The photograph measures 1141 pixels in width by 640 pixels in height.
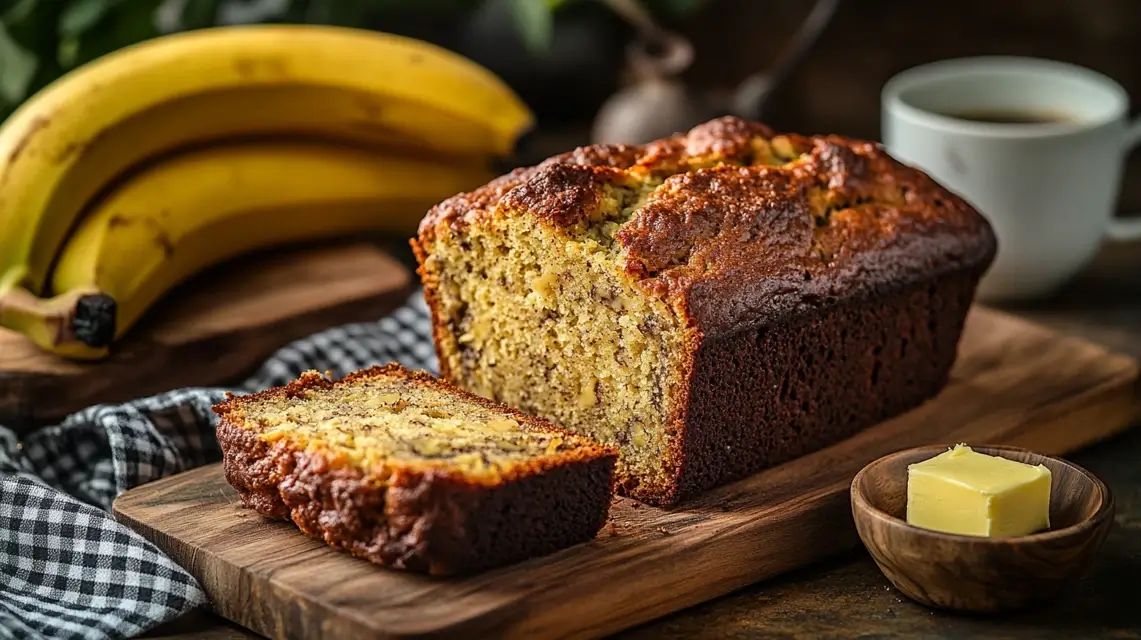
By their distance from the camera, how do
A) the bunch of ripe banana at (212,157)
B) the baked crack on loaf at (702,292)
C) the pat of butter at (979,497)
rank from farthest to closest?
the bunch of ripe banana at (212,157)
the baked crack on loaf at (702,292)
the pat of butter at (979,497)

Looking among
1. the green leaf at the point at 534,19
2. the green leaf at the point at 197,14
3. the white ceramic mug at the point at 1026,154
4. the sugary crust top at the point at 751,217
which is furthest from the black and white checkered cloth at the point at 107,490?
the white ceramic mug at the point at 1026,154

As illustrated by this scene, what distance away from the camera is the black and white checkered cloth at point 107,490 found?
9.53 feet

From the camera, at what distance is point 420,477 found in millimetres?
2729

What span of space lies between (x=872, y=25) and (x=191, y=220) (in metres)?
3.15

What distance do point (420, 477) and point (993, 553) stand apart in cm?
109

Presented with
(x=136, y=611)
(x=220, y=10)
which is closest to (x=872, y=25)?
(x=220, y=10)

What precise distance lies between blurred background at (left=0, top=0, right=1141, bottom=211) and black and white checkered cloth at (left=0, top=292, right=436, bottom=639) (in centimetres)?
170

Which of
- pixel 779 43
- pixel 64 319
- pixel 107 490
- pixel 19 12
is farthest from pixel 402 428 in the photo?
pixel 779 43

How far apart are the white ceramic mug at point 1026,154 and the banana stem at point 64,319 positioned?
2471 millimetres

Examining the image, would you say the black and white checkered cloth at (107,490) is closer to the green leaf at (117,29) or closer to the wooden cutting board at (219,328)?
the wooden cutting board at (219,328)

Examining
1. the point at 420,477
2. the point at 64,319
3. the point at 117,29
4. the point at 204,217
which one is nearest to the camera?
the point at 420,477

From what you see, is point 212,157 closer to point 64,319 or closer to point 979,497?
point 64,319

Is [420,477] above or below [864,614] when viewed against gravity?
above

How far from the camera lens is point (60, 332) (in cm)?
363
